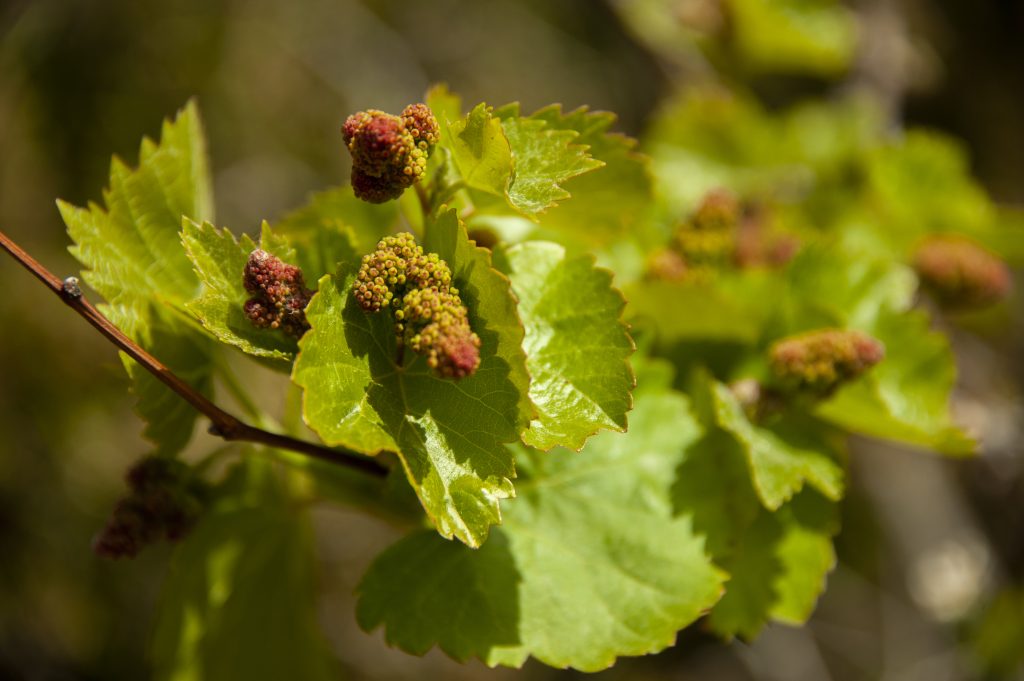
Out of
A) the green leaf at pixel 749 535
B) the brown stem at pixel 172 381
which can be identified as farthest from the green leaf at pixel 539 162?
the green leaf at pixel 749 535

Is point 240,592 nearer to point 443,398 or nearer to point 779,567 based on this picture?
point 443,398

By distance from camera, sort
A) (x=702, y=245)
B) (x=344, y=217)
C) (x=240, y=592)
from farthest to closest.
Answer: (x=702, y=245) < (x=240, y=592) < (x=344, y=217)

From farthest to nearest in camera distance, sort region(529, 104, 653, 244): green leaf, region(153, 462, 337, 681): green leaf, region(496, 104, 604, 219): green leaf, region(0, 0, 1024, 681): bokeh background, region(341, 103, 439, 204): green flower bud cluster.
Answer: region(0, 0, 1024, 681): bokeh background → region(153, 462, 337, 681): green leaf → region(529, 104, 653, 244): green leaf → region(496, 104, 604, 219): green leaf → region(341, 103, 439, 204): green flower bud cluster

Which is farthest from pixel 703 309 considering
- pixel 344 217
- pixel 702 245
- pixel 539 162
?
pixel 344 217

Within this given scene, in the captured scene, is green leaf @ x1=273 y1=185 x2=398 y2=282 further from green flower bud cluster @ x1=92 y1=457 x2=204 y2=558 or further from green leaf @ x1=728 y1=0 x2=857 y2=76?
green leaf @ x1=728 y1=0 x2=857 y2=76

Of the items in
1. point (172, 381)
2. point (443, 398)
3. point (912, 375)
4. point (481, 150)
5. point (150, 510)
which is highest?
point (481, 150)

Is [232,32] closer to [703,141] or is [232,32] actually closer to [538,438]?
[703,141]

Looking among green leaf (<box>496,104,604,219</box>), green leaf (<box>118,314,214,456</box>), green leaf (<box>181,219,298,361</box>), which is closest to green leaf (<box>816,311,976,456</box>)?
green leaf (<box>496,104,604,219</box>)
